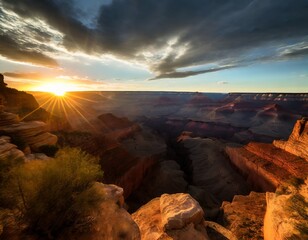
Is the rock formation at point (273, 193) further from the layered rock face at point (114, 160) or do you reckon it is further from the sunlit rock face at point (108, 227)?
the layered rock face at point (114, 160)

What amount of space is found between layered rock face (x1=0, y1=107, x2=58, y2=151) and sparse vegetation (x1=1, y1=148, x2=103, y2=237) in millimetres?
9104

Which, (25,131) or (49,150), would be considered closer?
(25,131)

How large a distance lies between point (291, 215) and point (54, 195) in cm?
1127

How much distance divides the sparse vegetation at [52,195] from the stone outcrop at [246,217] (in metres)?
11.1

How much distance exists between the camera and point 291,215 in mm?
9484

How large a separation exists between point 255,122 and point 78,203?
106 metres

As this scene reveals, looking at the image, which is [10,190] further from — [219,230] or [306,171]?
[306,171]

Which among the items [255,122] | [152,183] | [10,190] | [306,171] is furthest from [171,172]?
[255,122]

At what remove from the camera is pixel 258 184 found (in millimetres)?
27922

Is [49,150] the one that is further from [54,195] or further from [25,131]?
[54,195]

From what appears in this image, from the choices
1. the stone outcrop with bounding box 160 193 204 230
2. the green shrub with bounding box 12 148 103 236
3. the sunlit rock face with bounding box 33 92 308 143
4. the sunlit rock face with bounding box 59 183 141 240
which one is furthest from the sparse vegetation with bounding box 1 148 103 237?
the sunlit rock face with bounding box 33 92 308 143

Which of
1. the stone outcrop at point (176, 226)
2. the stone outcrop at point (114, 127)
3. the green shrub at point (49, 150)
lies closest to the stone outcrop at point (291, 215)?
the stone outcrop at point (176, 226)

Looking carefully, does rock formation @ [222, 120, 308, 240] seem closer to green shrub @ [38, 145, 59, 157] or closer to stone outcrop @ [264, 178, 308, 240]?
stone outcrop @ [264, 178, 308, 240]

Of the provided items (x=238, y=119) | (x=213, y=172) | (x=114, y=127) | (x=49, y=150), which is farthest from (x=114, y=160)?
(x=238, y=119)
